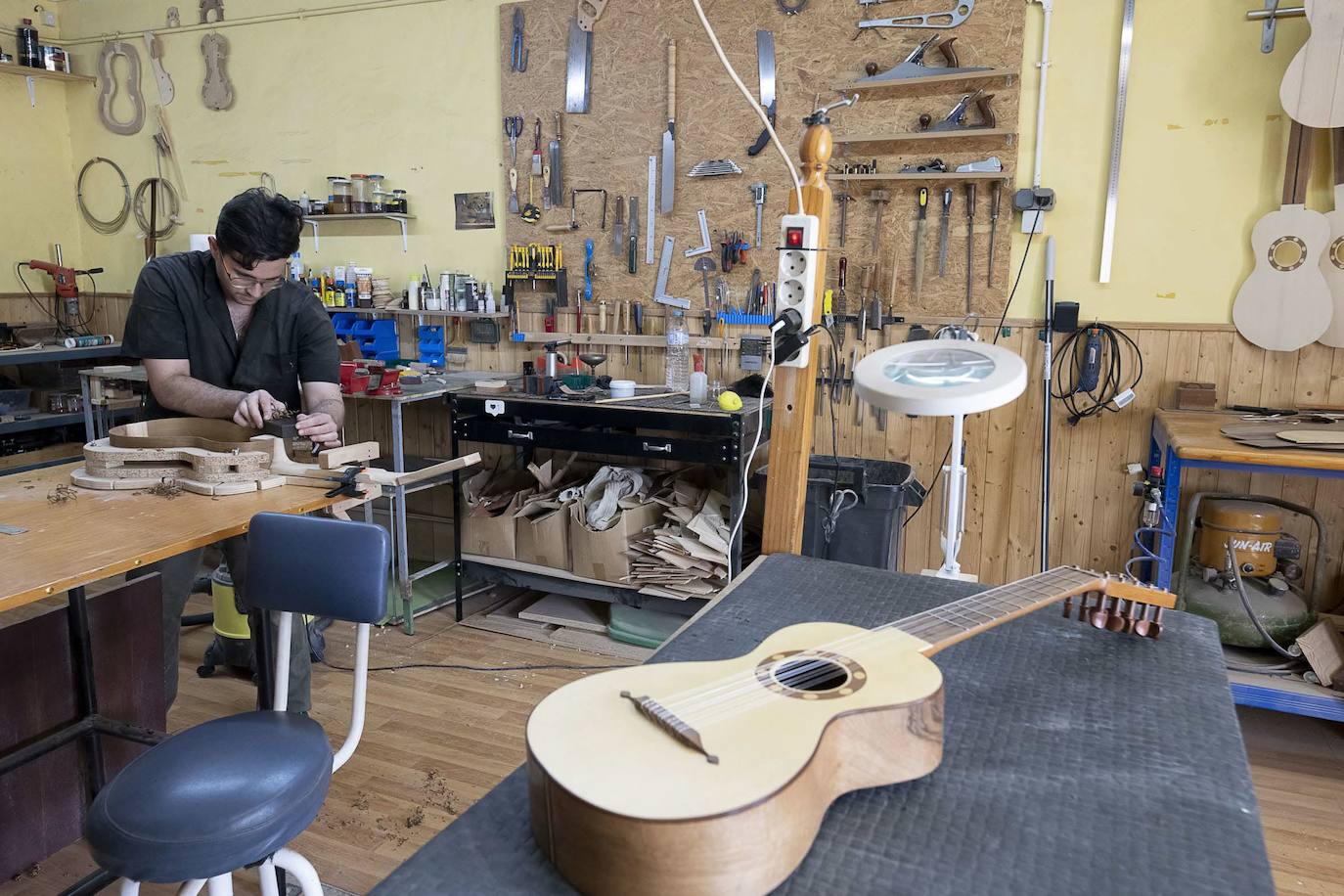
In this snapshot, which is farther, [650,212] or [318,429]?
[650,212]

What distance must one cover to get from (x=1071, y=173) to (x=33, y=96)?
561cm

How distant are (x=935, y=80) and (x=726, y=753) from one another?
3125 millimetres

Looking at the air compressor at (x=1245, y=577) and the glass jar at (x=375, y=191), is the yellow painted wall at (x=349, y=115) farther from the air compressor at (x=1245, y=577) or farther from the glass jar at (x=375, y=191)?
the air compressor at (x=1245, y=577)

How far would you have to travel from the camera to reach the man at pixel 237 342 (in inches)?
93.1

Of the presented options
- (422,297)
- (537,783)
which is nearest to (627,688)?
(537,783)

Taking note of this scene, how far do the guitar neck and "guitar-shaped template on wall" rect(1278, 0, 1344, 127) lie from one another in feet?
7.81

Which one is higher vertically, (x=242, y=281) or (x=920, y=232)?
(x=920, y=232)

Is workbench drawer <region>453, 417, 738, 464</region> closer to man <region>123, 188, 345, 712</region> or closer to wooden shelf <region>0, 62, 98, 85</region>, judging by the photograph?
Answer: man <region>123, 188, 345, 712</region>

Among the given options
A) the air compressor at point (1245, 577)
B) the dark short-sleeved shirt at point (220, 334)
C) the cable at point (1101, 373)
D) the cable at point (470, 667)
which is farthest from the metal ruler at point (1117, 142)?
the dark short-sleeved shirt at point (220, 334)

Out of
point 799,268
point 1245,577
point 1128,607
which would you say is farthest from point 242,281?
point 1245,577

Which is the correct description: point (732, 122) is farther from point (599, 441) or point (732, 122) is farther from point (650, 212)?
point (599, 441)

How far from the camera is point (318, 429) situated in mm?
2326

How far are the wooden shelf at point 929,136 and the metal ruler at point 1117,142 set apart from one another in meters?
0.35

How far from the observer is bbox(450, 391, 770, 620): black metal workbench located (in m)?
3.23
